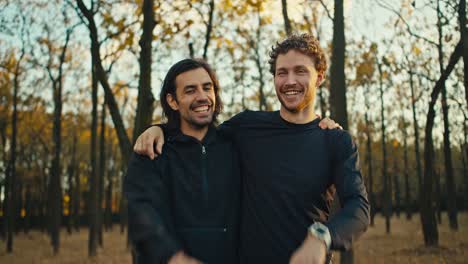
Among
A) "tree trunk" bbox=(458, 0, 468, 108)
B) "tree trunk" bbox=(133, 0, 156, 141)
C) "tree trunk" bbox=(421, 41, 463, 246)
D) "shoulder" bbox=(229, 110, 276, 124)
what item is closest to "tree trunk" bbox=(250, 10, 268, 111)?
"tree trunk" bbox=(421, 41, 463, 246)

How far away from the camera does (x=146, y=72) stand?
8.19 metres

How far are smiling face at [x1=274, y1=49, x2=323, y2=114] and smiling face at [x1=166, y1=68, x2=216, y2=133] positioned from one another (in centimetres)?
46

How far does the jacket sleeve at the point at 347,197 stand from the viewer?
2230 millimetres

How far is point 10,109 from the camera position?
24.5 metres

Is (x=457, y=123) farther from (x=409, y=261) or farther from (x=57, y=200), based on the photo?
(x=57, y=200)

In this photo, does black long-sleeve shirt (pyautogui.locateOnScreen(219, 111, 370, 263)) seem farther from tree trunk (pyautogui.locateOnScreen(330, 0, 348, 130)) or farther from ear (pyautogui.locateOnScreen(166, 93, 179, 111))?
tree trunk (pyautogui.locateOnScreen(330, 0, 348, 130))

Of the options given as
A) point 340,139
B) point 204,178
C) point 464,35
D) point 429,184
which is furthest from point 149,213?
point 429,184

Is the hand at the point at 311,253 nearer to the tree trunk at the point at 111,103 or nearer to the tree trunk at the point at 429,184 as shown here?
the tree trunk at the point at 111,103

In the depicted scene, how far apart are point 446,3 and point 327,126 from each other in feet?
36.8

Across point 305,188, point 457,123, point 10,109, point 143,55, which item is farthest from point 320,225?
point 457,123

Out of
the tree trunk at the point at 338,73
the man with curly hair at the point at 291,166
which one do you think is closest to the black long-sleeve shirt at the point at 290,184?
the man with curly hair at the point at 291,166

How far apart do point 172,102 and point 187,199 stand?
0.76 meters

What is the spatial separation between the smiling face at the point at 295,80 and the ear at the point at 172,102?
0.69 metres

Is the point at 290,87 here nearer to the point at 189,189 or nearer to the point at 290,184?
the point at 290,184
